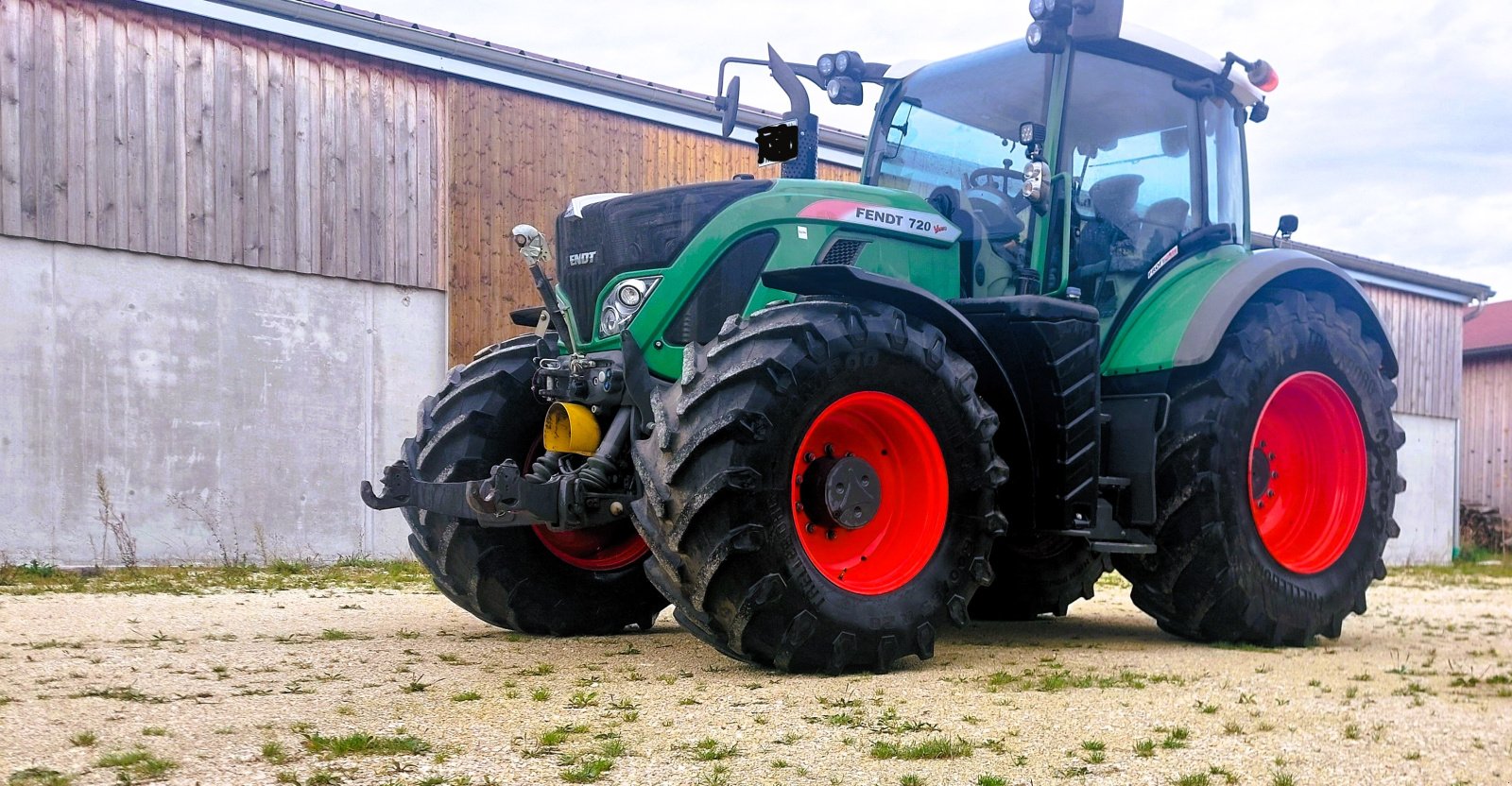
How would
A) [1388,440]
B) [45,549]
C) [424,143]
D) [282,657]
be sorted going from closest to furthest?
[282,657] < [1388,440] < [45,549] < [424,143]

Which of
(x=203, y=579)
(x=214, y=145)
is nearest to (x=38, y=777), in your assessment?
(x=203, y=579)

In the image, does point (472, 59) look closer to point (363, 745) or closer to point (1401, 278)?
point (363, 745)

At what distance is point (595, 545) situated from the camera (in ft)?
21.8

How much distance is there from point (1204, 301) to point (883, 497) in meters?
2.08

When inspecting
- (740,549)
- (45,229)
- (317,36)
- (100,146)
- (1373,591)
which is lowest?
(1373,591)

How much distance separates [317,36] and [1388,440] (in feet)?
30.3

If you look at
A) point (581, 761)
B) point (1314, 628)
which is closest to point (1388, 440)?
point (1314, 628)

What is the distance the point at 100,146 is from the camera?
11141 millimetres

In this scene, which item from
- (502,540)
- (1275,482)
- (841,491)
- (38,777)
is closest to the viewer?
(38,777)

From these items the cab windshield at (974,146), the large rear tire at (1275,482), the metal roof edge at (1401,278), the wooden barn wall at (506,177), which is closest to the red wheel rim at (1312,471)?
the large rear tire at (1275,482)

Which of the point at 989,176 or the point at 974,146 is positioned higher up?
the point at 974,146

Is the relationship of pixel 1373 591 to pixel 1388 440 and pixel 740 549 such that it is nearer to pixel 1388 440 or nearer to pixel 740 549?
pixel 1388 440

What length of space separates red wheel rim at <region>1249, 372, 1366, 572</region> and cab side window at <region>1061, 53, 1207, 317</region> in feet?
3.34

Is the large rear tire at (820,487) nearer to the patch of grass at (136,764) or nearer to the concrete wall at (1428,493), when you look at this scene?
the patch of grass at (136,764)
